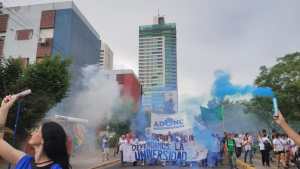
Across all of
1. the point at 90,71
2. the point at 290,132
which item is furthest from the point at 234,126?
the point at 290,132

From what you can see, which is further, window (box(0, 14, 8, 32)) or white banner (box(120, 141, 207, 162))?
window (box(0, 14, 8, 32))

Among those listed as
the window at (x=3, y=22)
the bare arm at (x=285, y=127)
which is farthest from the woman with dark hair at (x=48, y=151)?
the window at (x=3, y=22)

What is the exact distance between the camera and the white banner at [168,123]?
16.6 metres

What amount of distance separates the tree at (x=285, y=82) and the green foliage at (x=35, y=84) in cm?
1834

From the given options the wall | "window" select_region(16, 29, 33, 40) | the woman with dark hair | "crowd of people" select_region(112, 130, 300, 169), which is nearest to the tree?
"crowd of people" select_region(112, 130, 300, 169)

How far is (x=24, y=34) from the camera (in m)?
33.4

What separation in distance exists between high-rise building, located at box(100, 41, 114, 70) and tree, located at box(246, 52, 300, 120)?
32.5 metres

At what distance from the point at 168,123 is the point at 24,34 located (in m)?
22.7

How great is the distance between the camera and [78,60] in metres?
32.8

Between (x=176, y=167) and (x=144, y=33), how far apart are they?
118 m

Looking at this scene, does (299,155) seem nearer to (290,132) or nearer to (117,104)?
(290,132)

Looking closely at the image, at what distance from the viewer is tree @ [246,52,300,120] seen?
27.5m

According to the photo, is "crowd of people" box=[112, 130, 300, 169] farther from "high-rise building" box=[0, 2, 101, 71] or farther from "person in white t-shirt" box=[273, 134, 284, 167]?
"high-rise building" box=[0, 2, 101, 71]

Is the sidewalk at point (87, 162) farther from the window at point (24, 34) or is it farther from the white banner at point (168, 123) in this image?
the window at point (24, 34)
